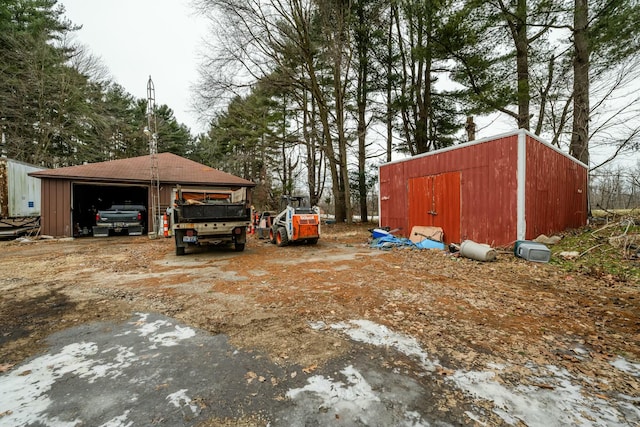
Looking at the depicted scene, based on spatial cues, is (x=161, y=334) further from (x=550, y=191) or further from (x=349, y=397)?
(x=550, y=191)

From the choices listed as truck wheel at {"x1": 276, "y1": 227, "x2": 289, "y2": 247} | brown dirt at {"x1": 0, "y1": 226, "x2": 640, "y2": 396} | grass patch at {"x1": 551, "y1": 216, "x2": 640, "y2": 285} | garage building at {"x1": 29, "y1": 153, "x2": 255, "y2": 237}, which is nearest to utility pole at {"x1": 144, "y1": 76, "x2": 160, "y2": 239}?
garage building at {"x1": 29, "y1": 153, "x2": 255, "y2": 237}

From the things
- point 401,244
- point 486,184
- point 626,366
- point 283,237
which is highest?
point 486,184

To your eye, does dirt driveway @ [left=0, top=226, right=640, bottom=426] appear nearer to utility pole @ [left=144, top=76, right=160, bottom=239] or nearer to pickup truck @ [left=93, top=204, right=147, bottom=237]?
utility pole @ [left=144, top=76, right=160, bottom=239]

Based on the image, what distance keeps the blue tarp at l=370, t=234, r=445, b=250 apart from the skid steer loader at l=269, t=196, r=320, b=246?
218 cm

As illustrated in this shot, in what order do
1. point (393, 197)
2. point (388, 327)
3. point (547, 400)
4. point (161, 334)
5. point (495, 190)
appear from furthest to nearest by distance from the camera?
point (393, 197), point (495, 190), point (388, 327), point (161, 334), point (547, 400)

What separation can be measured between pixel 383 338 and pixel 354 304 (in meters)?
0.99

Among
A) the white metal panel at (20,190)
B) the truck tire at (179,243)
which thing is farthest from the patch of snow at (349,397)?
the white metal panel at (20,190)

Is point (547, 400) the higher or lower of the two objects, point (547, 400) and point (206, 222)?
the lower

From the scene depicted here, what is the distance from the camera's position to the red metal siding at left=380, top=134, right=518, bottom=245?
7.21m

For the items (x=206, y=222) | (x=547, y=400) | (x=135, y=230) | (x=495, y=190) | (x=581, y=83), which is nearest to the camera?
(x=547, y=400)

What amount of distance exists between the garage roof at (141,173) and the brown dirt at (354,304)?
7378 mm

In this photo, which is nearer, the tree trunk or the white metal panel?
the tree trunk

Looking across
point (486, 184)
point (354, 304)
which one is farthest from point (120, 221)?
point (486, 184)

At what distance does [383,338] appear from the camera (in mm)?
2742
